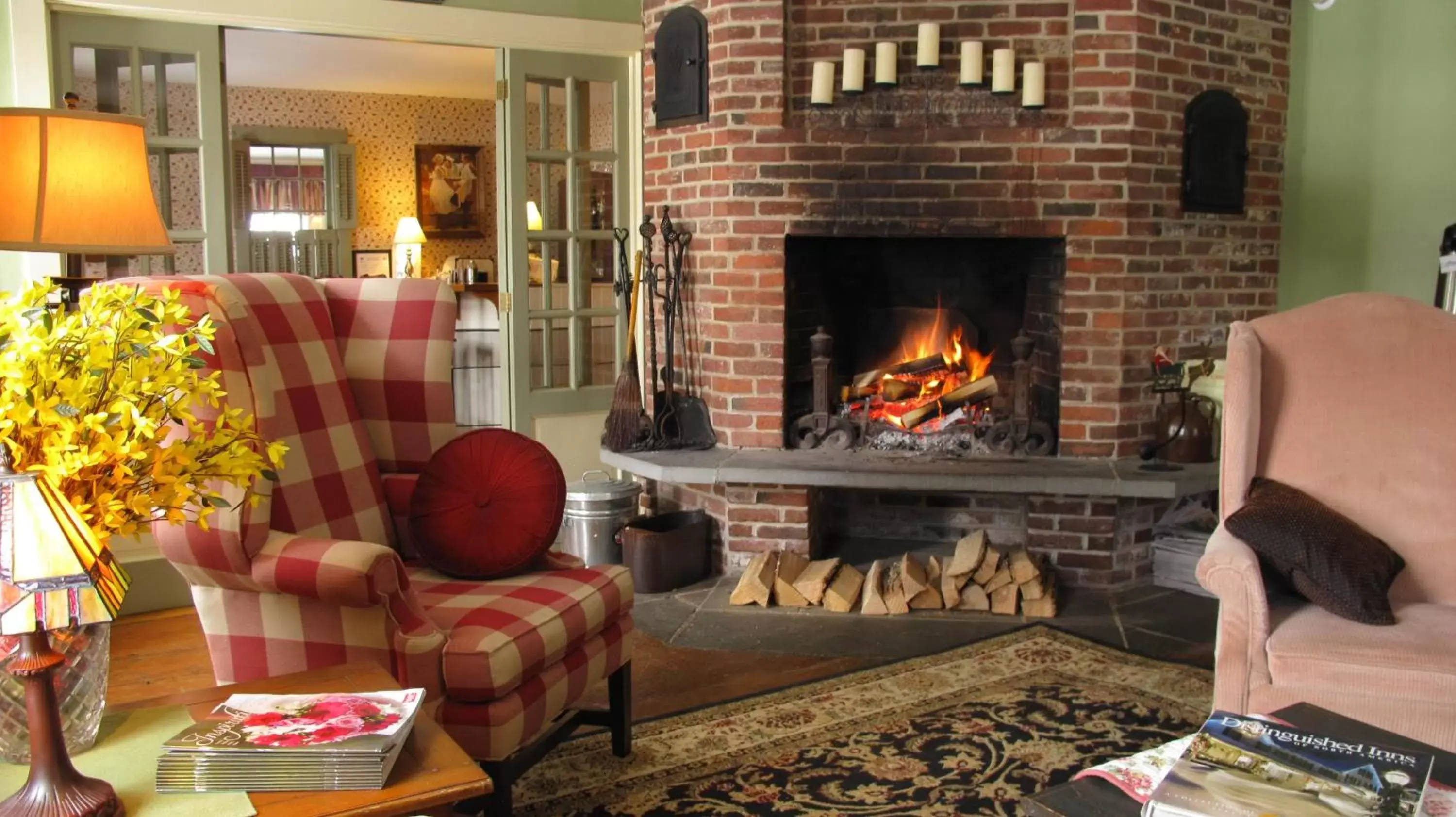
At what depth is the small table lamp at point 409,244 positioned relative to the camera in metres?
9.90

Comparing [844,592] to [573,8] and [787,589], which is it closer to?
[787,589]

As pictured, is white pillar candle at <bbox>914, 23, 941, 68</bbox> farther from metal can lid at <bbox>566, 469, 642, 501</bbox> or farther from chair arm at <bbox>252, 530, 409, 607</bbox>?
chair arm at <bbox>252, 530, 409, 607</bbox>

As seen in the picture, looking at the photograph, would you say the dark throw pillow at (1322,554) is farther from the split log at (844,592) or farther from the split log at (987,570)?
the split log at (844,592)

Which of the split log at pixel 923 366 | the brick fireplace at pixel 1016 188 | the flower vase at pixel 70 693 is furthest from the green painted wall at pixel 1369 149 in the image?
the flower vase at pixel 70 693

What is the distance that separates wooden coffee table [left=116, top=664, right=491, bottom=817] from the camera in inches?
64.1

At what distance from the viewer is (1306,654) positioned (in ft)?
8.09

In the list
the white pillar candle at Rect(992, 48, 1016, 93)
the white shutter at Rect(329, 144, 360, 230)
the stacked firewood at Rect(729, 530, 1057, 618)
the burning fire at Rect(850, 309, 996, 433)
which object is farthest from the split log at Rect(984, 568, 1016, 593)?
the white shutter at Rect(329, 144, 360, 230)

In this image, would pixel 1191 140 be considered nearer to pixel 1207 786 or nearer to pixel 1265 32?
pixel 1265 32

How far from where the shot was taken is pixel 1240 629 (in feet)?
8.41

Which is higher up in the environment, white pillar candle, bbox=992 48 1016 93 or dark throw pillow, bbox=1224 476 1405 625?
white pillar candle, bbox=992 48 1016 93

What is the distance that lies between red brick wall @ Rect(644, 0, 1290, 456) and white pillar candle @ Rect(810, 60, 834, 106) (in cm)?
7

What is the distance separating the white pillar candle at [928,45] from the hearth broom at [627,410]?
139cm

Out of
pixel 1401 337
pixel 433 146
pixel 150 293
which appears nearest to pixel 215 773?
pixel 150 293

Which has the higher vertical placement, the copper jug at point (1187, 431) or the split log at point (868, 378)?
the split log at point (868, 378)
